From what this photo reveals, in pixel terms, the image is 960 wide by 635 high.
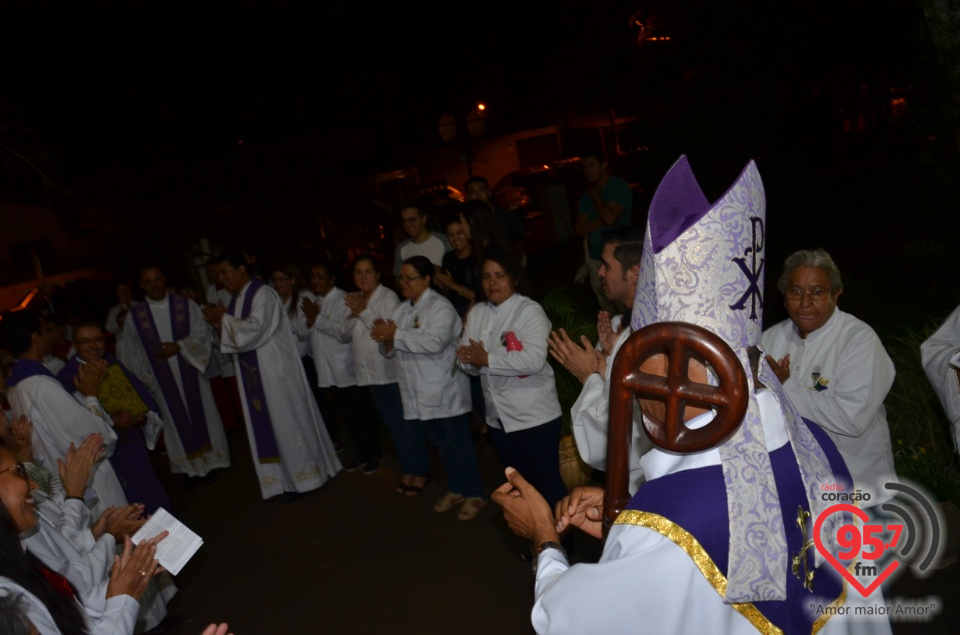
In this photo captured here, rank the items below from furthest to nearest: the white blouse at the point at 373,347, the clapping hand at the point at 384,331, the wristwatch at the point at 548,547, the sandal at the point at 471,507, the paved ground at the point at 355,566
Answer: the white blouse at the point at 373,347
the sandal at the point at 471,507
the clapping hand at the point at 384,331
the paved ground at the point at 355,566
the wristwatch at the point at 548,547

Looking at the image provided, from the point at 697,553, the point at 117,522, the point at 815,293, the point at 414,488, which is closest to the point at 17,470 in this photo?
the point at 117,522

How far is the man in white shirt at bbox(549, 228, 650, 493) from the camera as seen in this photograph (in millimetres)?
3344

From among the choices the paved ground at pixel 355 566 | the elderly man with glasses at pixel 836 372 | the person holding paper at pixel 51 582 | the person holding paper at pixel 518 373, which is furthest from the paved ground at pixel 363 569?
the person holding paper at pixel 51 582

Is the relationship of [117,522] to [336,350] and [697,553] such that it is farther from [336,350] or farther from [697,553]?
[336,350]

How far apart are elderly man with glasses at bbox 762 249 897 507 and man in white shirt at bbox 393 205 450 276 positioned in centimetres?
356

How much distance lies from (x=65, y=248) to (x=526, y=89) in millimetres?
14893

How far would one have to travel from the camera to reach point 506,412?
4645mm

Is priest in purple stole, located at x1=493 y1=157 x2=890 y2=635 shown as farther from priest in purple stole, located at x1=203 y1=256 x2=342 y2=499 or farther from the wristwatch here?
priest in purple stole, located at x1=203 y1=256 x2=342 y2=499

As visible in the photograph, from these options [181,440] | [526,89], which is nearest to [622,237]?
[181,440]

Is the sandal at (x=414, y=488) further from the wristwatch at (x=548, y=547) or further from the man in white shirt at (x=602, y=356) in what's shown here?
the wristwatch at (x=548, y=547)

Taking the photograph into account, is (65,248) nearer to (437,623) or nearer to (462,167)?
(462,167)

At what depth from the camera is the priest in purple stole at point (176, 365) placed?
23.5 ft

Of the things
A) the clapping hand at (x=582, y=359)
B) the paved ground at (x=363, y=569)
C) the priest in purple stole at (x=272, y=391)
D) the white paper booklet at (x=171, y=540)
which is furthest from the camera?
the priest in purple stole at (x=272, y=391)

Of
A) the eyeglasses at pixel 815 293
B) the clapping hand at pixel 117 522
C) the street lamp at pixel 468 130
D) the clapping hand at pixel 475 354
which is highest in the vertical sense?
the street lamp at pixel 468 130
